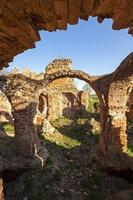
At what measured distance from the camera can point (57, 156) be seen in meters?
13.5

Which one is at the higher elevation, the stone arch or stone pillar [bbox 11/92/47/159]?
the stone arch

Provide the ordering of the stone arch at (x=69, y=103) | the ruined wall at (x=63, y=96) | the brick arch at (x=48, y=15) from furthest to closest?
the stone arch at (x=69, y=103) → the ruined wall at (x=63, y=96) → the brick arch at (x=48, y=15)

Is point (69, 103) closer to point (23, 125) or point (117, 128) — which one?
point (117, 128)

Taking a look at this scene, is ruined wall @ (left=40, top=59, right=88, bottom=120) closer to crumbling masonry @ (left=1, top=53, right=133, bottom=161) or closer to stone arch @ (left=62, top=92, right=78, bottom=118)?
stone arch @ (left=62, top=92, right=78, bottom=118)

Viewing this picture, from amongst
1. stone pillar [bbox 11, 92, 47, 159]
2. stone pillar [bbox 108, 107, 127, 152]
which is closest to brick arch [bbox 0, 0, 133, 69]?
stone pillar [bbox 11, 92, 47, 159]

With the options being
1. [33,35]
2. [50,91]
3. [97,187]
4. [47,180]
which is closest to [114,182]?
[97,187]

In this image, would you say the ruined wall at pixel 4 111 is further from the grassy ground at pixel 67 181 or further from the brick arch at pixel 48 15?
the brick arch at pixel 48 15

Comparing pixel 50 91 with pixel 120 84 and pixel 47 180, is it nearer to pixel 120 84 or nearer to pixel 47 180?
Answer: pixel 120 84

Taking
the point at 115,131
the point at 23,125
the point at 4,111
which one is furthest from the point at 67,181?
the point at 4,111

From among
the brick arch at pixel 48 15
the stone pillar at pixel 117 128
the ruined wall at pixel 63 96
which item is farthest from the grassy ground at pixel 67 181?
the ruined wall at pixel 63 96

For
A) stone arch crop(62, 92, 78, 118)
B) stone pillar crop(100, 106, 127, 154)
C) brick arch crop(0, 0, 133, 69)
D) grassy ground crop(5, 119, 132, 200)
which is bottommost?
grassy ground crop(5, 119, 132, 200)

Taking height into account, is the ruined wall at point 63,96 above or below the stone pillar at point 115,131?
above

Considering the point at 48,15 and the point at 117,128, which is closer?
the point at 48,15

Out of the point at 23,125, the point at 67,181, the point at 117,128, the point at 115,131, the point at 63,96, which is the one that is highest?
the point at 63,96
